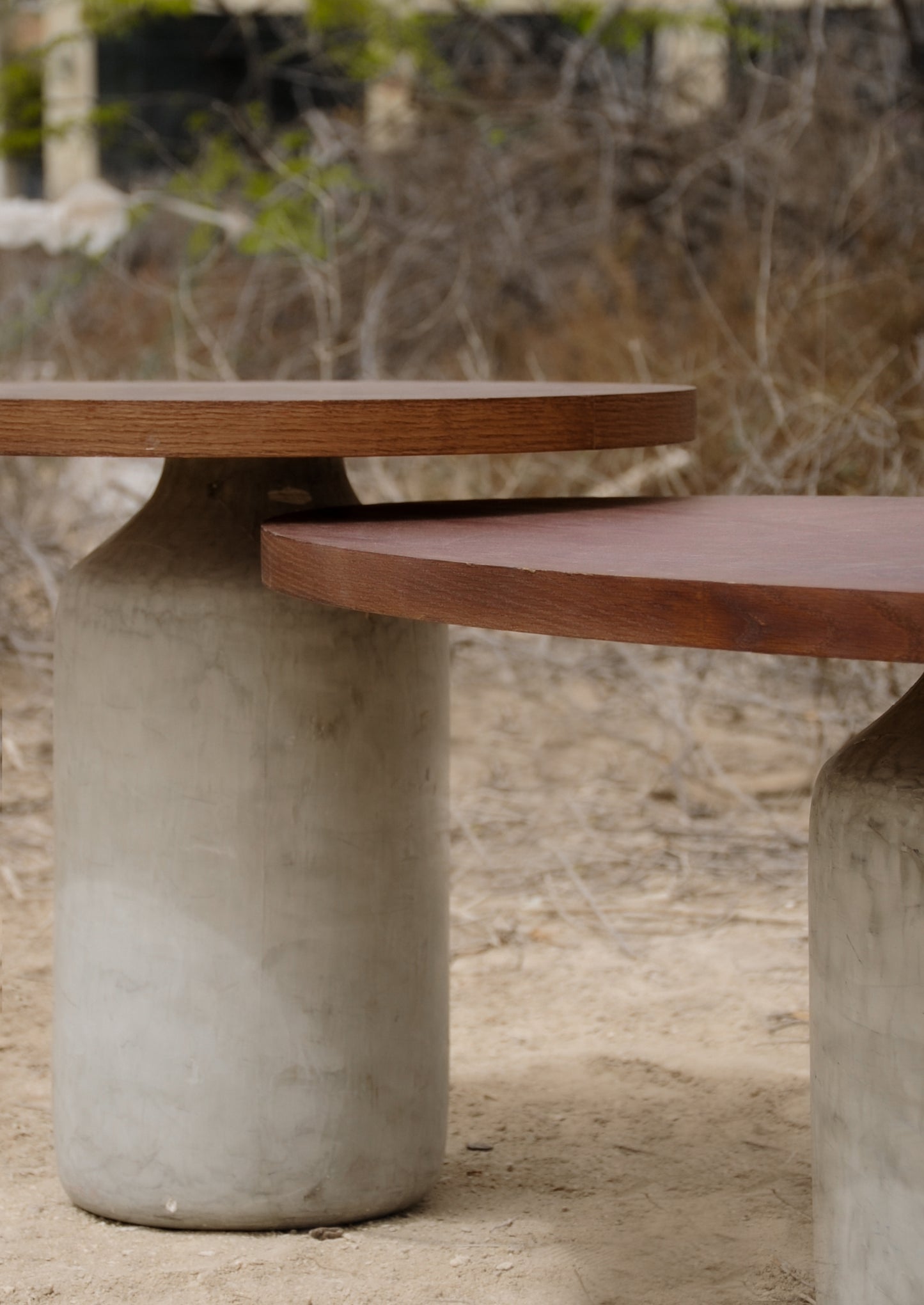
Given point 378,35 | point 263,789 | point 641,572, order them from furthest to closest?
1. point 378,35
2. point 263,789
3. point 641,572

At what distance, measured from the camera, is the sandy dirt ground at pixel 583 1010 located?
244 centimetres

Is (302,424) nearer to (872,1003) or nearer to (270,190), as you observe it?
(872,1003)

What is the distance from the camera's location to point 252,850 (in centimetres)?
239

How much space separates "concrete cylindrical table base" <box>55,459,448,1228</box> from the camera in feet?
7.84

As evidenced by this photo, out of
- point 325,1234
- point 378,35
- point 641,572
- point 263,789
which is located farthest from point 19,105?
point 641,572

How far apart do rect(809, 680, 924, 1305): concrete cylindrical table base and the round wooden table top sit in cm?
64

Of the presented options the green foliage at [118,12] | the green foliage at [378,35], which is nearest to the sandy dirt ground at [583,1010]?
the green foliage at [378,35]

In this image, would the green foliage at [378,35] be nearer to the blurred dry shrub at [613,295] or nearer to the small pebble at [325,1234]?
the blurred dry shrub at [613,295]

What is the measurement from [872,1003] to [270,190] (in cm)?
972

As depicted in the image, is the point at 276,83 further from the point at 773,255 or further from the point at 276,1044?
the point at 276,1044

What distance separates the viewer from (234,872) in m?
2.39

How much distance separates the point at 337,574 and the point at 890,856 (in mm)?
650

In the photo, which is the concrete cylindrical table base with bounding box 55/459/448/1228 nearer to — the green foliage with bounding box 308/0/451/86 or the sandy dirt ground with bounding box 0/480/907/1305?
the sandy dirt ground with bounding box 0/480/907/1305

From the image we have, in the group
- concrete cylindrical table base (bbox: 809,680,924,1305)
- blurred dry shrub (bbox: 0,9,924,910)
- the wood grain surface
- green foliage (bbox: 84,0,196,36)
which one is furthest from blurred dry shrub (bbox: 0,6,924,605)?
concrete cylindrical table base (bbox: 809,680,924,1305)
